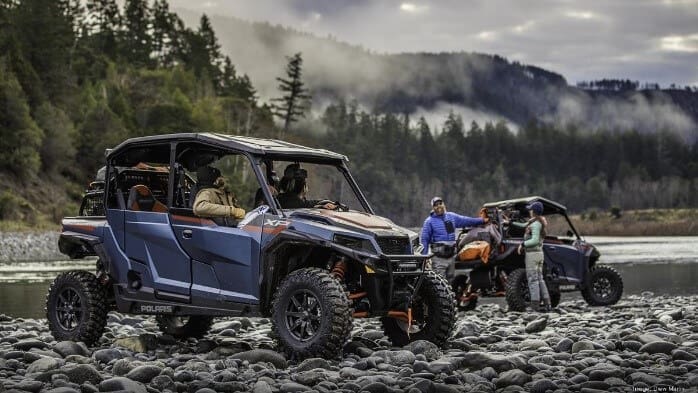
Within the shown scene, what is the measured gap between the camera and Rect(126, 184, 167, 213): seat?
1200cm

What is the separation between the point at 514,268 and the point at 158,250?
966 cm

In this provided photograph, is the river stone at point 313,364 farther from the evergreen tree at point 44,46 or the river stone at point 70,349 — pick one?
the evergreen tree at point 44,46

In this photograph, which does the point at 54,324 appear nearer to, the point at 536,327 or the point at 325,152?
the point at 325,152

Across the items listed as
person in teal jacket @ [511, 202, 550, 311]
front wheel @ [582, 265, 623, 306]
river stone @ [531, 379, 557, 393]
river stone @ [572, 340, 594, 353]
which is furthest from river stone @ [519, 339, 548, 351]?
front wheel @ [582, 265, 623, 306]

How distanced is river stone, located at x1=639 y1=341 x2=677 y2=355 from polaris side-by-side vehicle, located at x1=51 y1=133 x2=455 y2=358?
2.11 meters

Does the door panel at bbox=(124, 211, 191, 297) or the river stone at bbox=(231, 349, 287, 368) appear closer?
the river stone at bbox=(231, 349, 287, 368)

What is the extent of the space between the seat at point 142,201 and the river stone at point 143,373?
308 centimetres

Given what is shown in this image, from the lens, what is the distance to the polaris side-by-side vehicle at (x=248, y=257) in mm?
10438

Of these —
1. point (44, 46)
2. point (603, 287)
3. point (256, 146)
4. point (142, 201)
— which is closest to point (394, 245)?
point (256, 146)

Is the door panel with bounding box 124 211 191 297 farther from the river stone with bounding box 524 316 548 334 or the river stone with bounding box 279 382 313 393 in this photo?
the river stone with bounding box 524 316 548 334

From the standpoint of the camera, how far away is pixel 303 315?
10.4 meters

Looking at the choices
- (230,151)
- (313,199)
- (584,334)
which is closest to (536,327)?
(584,334)

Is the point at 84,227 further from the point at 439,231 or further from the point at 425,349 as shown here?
the point at 439,231

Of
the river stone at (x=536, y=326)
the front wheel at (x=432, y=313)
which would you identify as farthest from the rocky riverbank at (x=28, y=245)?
the front wheel at (x=432, y=313)
